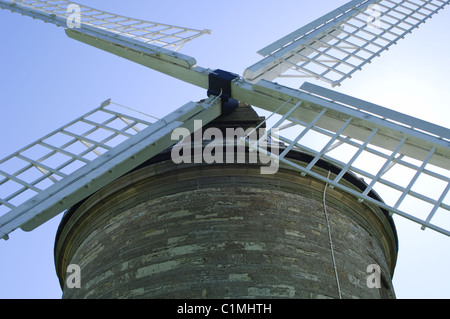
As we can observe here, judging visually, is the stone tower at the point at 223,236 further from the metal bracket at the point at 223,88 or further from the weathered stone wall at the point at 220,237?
the metal bracket at the point at 223,88

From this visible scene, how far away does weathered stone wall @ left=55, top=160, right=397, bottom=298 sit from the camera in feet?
23.1

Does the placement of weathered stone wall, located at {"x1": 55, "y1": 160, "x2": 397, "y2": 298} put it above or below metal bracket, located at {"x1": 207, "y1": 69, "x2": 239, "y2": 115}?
below

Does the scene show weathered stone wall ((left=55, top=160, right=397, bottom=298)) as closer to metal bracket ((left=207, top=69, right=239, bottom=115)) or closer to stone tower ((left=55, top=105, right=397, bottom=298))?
stone tower ((left=55, top=105, right=397, bottom=298))

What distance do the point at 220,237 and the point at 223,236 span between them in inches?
1.4

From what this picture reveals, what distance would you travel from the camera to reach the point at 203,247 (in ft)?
23.8

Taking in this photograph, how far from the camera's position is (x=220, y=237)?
7.34 metres

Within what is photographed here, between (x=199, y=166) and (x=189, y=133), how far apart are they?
1.64 ft

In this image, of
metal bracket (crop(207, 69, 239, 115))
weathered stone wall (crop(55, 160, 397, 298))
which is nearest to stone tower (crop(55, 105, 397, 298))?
weathered stone wall (crop(55, 160, 397, 298))

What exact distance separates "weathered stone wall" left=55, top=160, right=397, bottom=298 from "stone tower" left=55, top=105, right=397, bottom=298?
0.04 ft

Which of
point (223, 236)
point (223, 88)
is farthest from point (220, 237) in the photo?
point (223, 88)

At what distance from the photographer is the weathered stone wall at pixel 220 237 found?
7.03m

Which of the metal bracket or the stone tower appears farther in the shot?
the metal bracket
